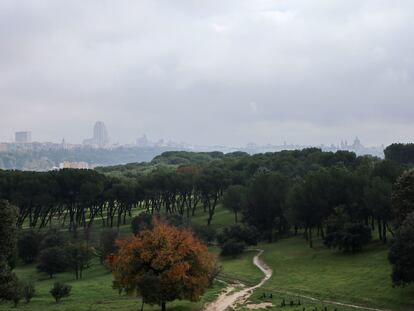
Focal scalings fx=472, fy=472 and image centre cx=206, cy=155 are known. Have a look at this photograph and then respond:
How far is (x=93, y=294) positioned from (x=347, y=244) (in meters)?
34.5

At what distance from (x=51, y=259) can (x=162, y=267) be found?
3375cm

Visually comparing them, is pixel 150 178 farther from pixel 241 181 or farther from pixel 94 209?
pixel 241 181

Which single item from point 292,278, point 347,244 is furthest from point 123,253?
point 347,244

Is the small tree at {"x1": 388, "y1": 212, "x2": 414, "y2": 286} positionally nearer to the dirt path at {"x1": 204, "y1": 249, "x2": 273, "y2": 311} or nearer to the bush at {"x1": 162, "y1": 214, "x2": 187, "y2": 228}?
the dirt path at {"x1": 204, "y1": 249, "x2": 273, "y2": 311}

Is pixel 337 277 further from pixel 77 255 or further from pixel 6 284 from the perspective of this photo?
pixel 6 284

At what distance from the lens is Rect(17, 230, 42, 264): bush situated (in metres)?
77.8

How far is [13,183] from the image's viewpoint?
92.4 meters

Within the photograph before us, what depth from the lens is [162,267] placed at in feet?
131

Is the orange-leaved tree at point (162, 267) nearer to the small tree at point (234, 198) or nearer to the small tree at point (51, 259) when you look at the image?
the small tree at point (51, 259)

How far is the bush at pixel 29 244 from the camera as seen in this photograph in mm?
77812

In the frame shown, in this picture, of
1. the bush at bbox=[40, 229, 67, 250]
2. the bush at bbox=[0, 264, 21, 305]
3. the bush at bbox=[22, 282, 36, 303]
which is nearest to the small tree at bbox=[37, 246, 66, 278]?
the bush at bbox=[40, 229, 67, 250]

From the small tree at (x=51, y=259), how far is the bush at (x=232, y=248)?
24801 mm

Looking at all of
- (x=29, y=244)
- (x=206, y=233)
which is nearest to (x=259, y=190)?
(x=206, y=233)

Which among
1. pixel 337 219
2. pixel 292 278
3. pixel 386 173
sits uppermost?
pixel 386 173
